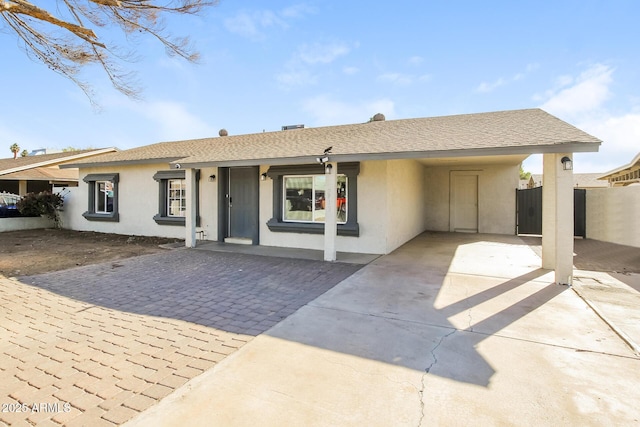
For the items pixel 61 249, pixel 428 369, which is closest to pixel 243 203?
pixel 61 249

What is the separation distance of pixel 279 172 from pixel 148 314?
19.4ft

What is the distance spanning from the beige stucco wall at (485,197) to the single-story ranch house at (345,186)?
0.13ft

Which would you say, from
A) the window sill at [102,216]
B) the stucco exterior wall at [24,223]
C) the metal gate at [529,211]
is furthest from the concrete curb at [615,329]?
the stucco exterior wall at [24,223]

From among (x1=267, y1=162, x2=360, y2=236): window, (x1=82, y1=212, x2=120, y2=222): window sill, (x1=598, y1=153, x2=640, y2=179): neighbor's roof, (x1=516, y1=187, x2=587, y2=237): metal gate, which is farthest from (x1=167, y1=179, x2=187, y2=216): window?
(x1=598, y1=153, x2=640, y2=179): neighbor's roof

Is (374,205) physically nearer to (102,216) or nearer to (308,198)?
(308,198)

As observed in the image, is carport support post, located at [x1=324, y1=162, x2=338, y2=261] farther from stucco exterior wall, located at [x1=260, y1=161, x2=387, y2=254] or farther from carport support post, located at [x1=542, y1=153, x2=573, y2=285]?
carport support post, located at [x1=542, y1=153, x2=573, y2=285]

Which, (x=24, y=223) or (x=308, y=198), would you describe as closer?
(x=308, y=198)

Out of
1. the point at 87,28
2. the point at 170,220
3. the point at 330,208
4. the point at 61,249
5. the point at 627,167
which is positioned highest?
the point at 87,28

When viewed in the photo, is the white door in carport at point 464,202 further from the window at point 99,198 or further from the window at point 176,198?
the window at point 99,198

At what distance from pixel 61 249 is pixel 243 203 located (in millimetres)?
5330

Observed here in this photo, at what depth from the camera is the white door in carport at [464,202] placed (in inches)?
547

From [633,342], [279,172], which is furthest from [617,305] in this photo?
[279,172]

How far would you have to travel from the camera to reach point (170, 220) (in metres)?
11.3

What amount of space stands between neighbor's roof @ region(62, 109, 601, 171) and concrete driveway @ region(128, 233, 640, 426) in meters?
2.69
